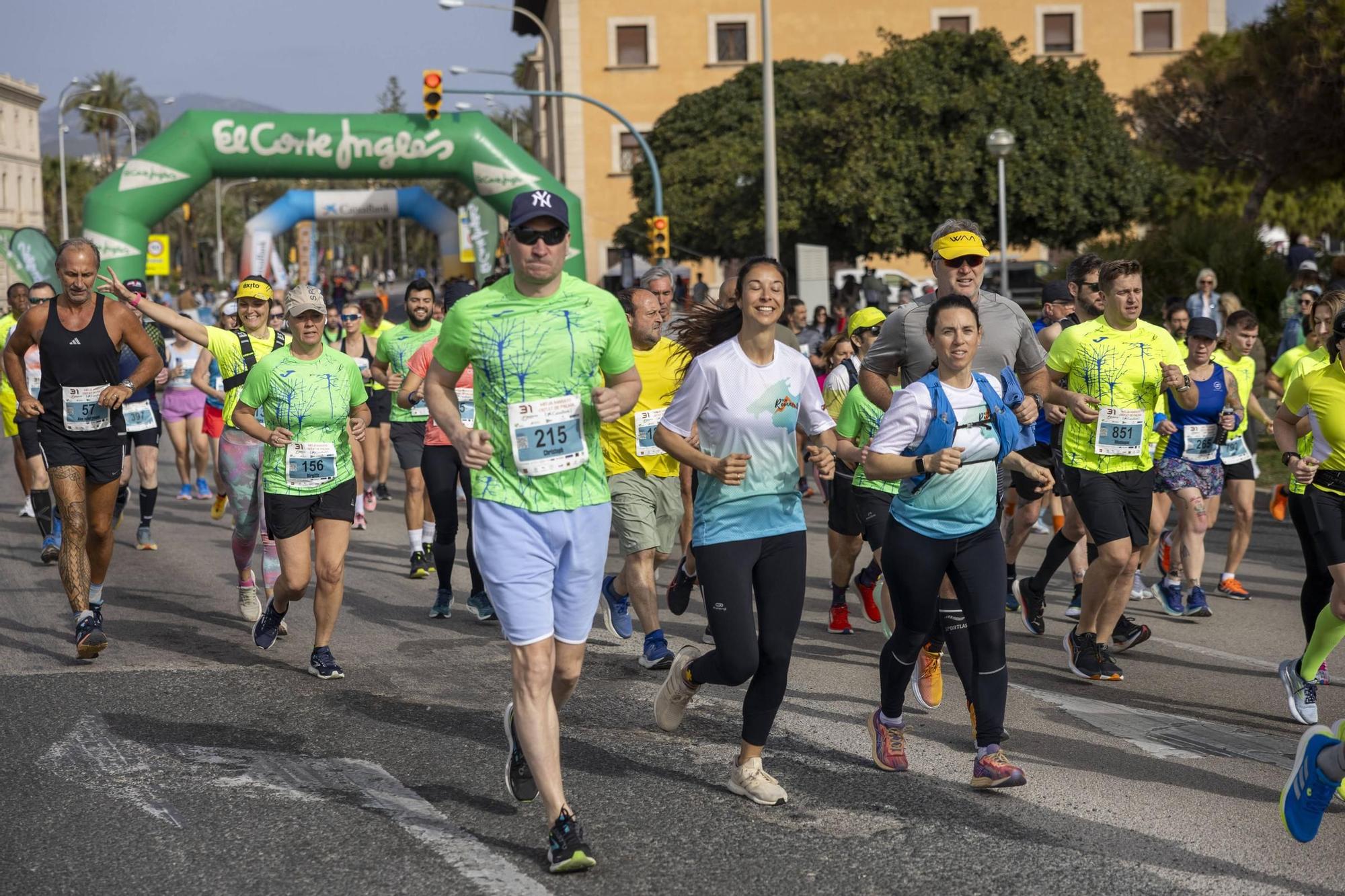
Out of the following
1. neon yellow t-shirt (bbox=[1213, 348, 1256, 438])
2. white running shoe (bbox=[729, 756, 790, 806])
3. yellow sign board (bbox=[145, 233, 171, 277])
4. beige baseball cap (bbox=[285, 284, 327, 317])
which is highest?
yellow sign board (bbox=[145, 233, 171, 277])

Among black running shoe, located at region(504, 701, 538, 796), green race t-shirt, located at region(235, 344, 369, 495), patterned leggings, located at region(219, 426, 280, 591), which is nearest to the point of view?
black running shoe, located at region(504, 701, 538, 796)

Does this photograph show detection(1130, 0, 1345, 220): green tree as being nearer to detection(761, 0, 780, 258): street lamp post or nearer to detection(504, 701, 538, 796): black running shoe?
detection(761, 0, 780, 258): street lamp post

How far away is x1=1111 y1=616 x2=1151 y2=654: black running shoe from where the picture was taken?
25.9ft

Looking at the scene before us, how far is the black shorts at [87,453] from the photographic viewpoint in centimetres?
813

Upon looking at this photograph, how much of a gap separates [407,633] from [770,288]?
Answer: 3.99 meters

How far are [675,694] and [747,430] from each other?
3.58ft

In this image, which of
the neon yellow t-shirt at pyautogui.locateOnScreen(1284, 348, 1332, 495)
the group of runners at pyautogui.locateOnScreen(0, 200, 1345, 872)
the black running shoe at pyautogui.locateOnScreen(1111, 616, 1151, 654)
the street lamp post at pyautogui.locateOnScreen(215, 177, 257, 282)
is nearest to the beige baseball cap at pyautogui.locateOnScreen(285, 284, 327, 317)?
the group of runners at pyautogui.locateOnScreen(0, 200, 1345, 872)

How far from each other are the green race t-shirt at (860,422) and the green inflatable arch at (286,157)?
62.6 feet

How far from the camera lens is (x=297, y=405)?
7664 millimetres

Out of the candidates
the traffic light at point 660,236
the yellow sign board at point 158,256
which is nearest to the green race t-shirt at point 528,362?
the traffic light at point 660,236

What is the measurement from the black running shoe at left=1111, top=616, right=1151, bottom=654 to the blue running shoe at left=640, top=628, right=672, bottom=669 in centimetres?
221

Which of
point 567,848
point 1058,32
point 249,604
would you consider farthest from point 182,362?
point 1058,32

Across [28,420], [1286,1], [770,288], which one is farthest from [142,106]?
[770,288]

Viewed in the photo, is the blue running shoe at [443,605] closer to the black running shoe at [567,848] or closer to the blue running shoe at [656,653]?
the blue running shoe at [656,653]
